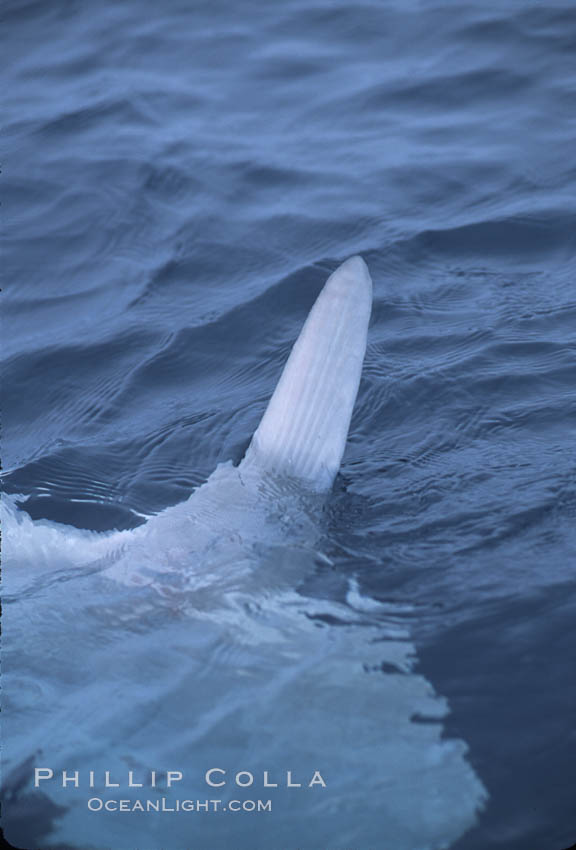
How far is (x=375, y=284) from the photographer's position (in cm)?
515

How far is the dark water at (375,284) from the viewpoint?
3041mm

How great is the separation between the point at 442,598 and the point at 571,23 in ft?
19.8

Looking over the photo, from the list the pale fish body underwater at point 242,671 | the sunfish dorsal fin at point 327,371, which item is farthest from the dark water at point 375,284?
the sunfish dorsal fin at point 327,371

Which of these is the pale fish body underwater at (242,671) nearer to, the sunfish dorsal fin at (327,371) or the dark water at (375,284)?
the sunfish dorsal fin at (327,371)

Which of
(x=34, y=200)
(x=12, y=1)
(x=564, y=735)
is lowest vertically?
(x=564, y=735)

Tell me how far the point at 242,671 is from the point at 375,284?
2771mm

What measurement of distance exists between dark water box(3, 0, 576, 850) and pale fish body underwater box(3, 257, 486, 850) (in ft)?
0.43

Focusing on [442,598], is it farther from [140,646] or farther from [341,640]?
A: [140,646]

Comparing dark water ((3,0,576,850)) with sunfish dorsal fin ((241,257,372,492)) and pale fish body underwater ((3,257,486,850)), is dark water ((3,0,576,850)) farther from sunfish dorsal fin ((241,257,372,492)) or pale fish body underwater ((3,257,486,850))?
sunfish dorsal fin ((241,257,372,492))

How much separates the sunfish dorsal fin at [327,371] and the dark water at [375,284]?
10.8 inches

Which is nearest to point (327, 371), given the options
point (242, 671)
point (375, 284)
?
point (242, 671)

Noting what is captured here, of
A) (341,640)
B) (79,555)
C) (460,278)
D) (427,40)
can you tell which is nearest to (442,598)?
(341,640)

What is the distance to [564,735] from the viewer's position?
2555 mm

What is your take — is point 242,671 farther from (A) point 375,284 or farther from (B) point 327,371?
(A) point 375,284
